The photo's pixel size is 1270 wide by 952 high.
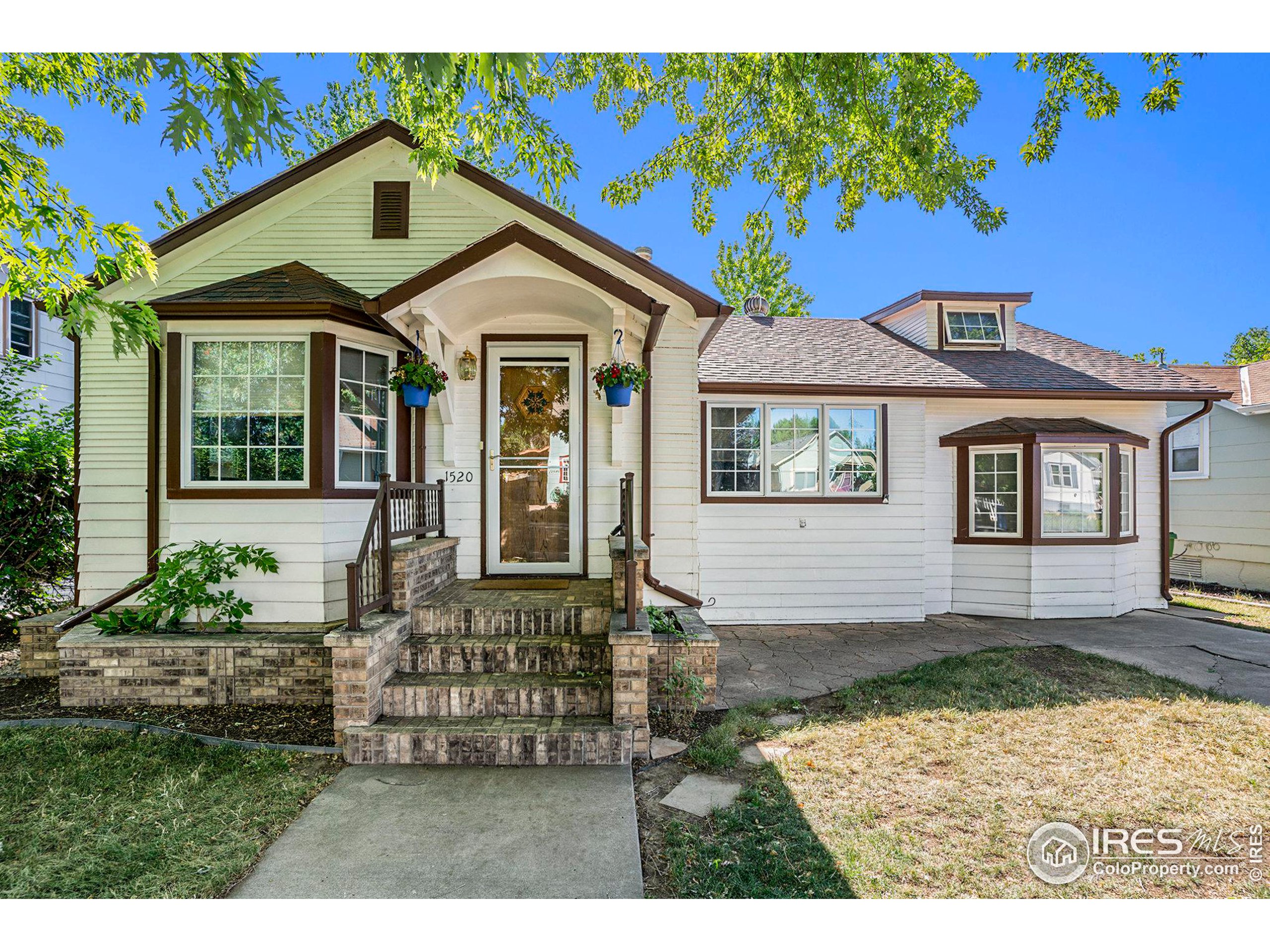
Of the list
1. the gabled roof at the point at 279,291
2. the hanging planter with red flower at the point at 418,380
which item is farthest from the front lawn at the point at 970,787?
the gabled roof at the point at 279,291

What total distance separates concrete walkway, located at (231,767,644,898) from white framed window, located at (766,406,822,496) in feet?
16.3

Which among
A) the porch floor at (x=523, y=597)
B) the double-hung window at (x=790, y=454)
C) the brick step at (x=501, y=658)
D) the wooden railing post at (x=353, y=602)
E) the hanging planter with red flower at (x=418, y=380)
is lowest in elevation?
the brick step at (x=501, y=658)

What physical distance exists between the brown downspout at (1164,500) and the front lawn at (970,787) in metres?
4.61

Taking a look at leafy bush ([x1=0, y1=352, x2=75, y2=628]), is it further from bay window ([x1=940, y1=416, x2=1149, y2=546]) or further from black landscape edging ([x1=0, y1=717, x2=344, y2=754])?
bay window ([x1=940, y1=416, x2=1149, y2=546])

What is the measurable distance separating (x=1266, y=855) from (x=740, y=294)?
19807mm

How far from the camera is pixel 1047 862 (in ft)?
8.61

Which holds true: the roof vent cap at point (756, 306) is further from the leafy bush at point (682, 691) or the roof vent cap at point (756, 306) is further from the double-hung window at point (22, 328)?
the double-hung window at point (22, 328)

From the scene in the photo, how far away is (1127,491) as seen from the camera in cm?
814

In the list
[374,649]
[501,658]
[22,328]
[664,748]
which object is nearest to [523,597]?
[501,658]

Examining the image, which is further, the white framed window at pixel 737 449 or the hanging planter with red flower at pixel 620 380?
the white framed window at pixel 737 449

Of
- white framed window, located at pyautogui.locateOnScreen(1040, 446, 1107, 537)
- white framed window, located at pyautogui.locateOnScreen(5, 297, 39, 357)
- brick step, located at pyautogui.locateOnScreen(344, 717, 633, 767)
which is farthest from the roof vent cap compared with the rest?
white framed window, located at pyautogui.locateOnScreen(5, 297, 39, 357)

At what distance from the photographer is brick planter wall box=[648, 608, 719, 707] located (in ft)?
14.4

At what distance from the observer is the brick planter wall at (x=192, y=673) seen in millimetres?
4473
